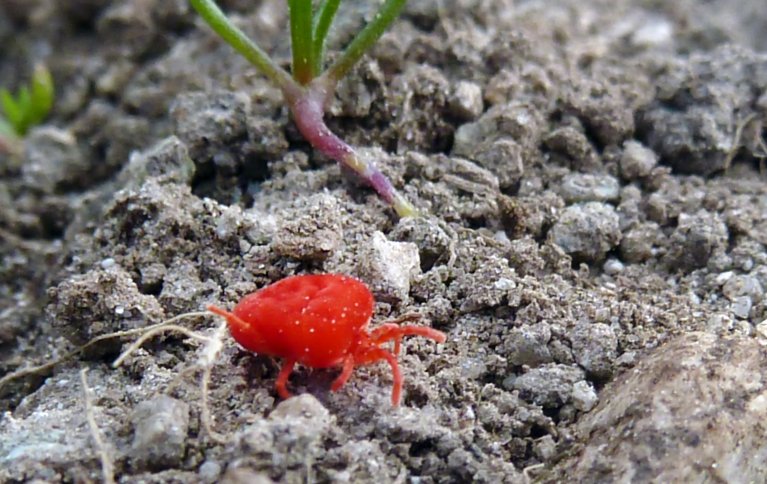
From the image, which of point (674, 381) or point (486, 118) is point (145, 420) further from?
point (486, 118)

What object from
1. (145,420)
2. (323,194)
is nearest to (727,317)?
(323,194)

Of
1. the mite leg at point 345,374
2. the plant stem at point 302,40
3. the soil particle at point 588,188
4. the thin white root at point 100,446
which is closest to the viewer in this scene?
the thin white root at point 100,446

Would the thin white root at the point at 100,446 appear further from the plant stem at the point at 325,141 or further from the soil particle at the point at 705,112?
the soil particle at the point at 705,112

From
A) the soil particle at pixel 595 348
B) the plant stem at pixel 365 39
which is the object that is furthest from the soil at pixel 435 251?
the plant stem at pixel 365 39

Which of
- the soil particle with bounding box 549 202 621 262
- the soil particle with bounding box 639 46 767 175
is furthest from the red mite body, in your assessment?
the soil particle with bounding box 639 46 767 175

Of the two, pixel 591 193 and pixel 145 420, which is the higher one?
pixel 591 193

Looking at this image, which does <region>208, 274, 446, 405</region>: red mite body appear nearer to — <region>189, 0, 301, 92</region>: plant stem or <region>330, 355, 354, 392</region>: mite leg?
<region>330, 355, 354, 392</region>: mite leg

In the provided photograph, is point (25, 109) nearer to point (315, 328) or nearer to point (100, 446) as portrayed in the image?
point (100, 446)
